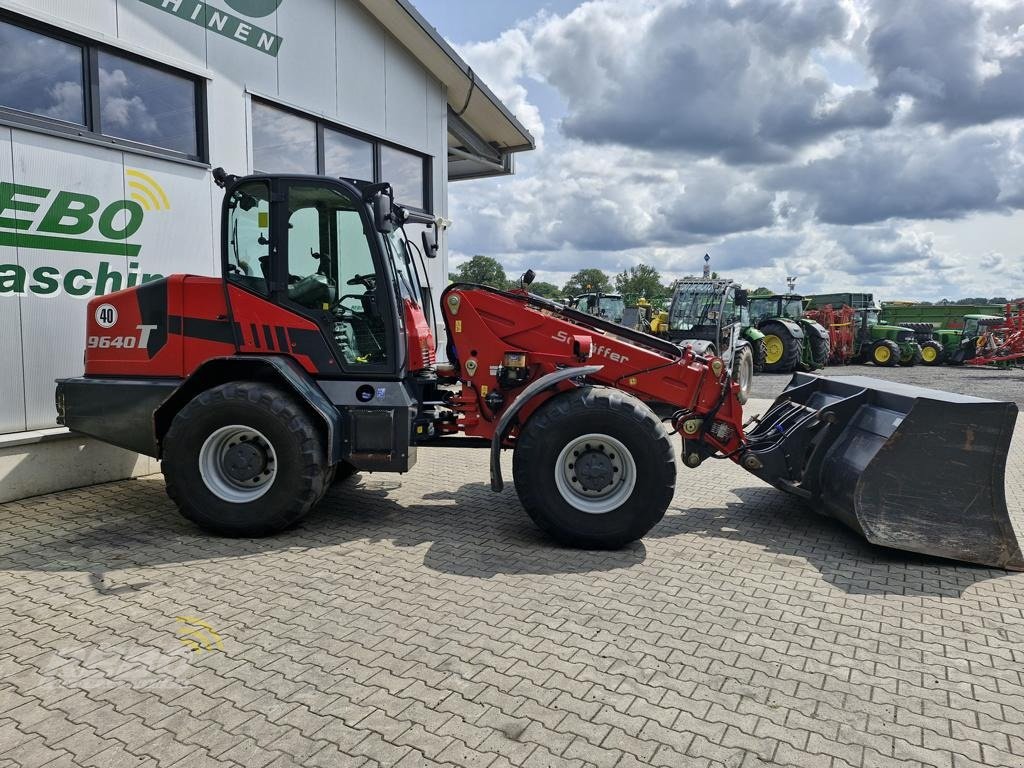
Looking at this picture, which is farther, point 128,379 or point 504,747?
point 128,379

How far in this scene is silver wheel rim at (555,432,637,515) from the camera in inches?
197

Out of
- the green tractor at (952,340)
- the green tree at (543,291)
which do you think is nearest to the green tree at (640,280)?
the green tree at (543,291)

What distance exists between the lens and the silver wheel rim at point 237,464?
17.0 ft

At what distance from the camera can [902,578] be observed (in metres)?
4.58

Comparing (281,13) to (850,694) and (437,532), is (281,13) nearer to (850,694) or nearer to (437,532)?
(437,532)

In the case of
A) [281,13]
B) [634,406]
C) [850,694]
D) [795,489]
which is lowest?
[850,694]

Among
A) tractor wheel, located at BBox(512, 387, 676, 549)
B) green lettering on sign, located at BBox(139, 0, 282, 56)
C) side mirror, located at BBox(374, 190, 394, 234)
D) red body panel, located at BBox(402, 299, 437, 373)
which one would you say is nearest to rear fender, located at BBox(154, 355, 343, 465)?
red body panel, located at BBox(402, 299, 437, 373)

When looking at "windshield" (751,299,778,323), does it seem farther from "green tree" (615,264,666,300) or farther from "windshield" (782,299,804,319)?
"green tree" (615,264,666,300)

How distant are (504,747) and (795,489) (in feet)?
12.1

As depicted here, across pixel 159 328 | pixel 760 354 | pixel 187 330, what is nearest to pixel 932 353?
pixel 760 354

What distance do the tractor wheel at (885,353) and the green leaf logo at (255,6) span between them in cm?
2294

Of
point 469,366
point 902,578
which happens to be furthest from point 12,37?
point 902,578

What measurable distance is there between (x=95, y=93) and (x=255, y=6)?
8.01ft

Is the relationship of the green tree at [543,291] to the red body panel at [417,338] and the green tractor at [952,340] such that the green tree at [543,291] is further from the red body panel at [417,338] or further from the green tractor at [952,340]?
the green tractor at [952,340]
